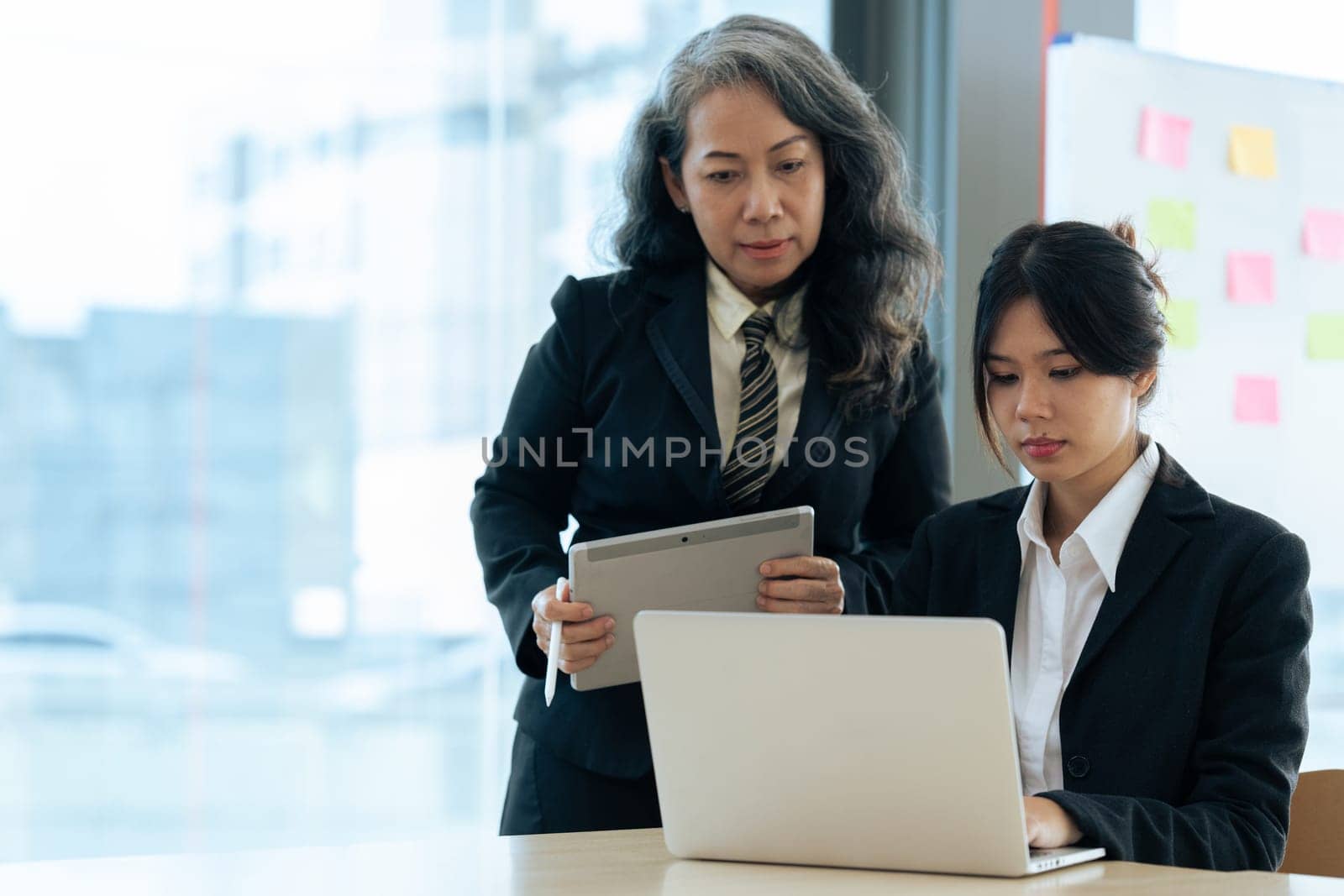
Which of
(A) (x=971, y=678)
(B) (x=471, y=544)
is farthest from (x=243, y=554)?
(A) (x=971, y=678)

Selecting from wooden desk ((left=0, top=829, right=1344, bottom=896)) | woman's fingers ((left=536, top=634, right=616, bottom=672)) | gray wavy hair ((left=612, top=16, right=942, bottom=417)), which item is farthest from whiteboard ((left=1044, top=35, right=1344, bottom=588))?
wooden desk ((left=0, top=829, right=1344, bottom=896))

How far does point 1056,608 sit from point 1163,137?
4.52 ft

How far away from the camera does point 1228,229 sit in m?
2.65

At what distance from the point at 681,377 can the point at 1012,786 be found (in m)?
0.82

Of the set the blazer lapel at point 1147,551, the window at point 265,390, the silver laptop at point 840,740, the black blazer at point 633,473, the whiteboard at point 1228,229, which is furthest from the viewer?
the whiteboard at point 1228,229

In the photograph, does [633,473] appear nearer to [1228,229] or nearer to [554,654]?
[554,654]

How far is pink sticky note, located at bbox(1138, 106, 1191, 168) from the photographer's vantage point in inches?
102

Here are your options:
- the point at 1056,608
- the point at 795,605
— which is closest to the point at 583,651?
the point at 795,605

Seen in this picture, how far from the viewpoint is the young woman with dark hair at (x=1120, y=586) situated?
1360 millimetres

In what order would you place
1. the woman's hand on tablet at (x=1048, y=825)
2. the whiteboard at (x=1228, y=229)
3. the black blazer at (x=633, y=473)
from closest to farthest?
1. the woman's hand on tablet at (x=1048, y=825)
2. the black blazer at (x=633, y=473)
3. the whiteboard at (x=1228, y=229)

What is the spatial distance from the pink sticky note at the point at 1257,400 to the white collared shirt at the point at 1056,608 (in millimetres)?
1146

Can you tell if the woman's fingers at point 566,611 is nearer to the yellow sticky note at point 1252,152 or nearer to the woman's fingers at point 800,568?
the woman's fingers at point 800,568

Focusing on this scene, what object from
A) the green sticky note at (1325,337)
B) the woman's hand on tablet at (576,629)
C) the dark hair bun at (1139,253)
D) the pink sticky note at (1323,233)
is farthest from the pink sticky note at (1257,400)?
the woman's hand on tablet at (576,629)

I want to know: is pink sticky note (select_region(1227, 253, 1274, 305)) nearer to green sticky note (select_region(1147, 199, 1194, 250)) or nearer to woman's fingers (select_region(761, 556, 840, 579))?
green sticky note (select_region(1147, 199, 1194, 250))
